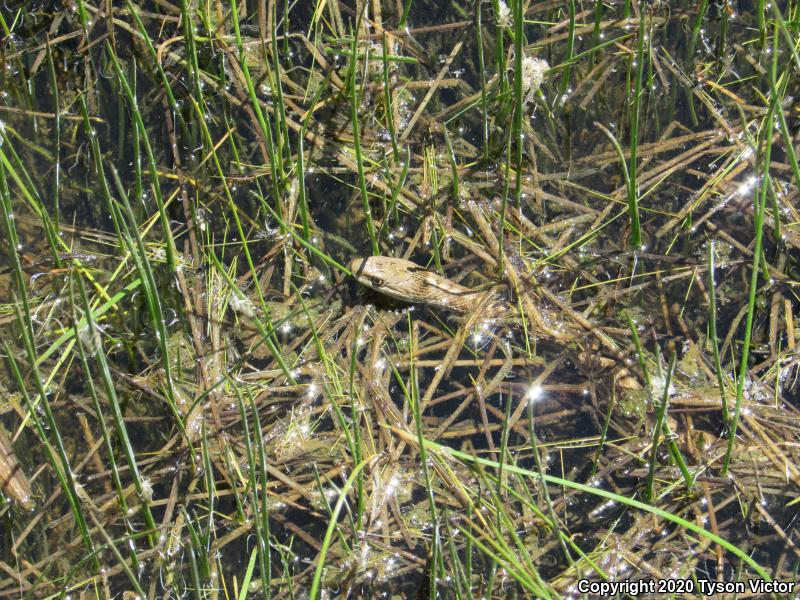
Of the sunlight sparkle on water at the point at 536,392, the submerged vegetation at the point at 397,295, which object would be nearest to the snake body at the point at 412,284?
the submerged vegetation at the point at 397,295

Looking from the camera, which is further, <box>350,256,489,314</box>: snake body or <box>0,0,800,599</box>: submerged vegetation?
<box>350,256,489,314</box>: snake body

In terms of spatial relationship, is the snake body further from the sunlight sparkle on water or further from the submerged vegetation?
the sunlight sparkle on water

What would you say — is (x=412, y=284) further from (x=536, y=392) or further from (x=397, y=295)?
(x=536, y=392)

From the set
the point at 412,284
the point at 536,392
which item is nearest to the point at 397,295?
the point at 412,284

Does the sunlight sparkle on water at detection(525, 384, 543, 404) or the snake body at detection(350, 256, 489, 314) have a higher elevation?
the snake body at detection(350, 256, 489, 314)

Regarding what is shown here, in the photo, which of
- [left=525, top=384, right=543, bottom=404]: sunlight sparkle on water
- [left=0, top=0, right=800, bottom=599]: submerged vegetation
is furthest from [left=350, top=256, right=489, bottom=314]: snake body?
[left=525, top=384, right=543, bottom=404]: sunlight sparkle on water

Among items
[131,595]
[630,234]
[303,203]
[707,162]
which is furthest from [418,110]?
[131,595]

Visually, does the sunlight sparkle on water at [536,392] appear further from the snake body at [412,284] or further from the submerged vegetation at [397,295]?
the snake body at [412,284]
